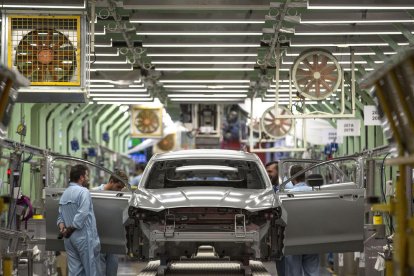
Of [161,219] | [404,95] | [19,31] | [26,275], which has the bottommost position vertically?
[26,275]

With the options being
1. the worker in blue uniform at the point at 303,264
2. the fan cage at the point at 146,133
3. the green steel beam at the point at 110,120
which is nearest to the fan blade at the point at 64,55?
the worker in blue uniform at the point at 303,264

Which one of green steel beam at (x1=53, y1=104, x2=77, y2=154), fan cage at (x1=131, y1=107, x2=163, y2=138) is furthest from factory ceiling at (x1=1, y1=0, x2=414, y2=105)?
fan cage at (x1=131, y1=107, x2=163, y2=138)

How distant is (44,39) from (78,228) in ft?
8.02

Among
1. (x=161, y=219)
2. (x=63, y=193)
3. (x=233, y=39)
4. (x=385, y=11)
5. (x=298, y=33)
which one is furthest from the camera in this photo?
(x=233, y=39)

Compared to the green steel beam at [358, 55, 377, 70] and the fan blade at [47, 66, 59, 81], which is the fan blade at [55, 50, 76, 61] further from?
the green steel beam at [358, 55, 377, 70]

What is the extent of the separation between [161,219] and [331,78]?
491cm

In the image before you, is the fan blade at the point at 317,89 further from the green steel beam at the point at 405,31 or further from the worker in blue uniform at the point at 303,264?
the worker in blue uniform at the point at 303,264

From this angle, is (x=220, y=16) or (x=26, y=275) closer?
(x=26, y=275)

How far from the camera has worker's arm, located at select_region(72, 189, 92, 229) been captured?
36.3 feet

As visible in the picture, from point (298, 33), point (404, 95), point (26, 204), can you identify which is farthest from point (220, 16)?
point (404, 95)

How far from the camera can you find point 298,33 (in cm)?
1412

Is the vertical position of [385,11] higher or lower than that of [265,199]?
higher

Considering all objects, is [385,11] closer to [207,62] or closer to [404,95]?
[207,62]

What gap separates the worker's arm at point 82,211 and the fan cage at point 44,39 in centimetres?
149
